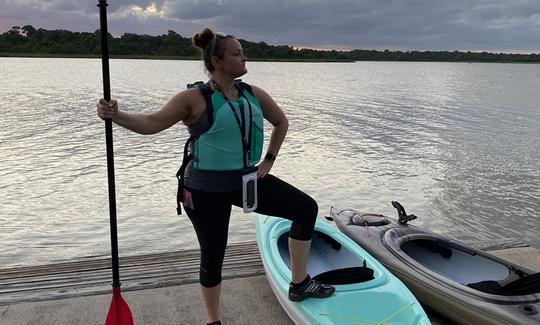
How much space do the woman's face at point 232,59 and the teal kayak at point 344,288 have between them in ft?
6.02

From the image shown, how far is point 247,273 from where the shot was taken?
4918 mm

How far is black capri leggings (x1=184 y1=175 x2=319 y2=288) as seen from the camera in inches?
124

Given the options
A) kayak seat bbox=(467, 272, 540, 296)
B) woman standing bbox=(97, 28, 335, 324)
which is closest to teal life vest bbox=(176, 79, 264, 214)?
woman standing bbox=(97, 28, 335, 324)

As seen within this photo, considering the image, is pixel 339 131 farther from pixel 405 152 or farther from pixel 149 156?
pixel 149 156

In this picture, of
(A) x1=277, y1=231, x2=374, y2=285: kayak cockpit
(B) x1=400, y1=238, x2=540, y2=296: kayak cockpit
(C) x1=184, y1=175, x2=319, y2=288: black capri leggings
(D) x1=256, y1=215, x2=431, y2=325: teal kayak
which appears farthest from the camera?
(A) x1=277, y1=231, x2=374, y2=285: kayak cockpit

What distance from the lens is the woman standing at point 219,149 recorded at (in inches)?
118

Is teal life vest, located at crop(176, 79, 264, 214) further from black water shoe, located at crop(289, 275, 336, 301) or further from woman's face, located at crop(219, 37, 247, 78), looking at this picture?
black water shoe, located at crop(289, 275, 336, 301)

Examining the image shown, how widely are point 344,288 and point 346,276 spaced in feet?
0.61

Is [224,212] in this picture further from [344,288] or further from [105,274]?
[105,274]

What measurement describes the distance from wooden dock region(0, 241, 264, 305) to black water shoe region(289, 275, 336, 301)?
120 centimetres

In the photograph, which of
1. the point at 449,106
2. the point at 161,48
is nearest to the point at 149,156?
the point at 449,106

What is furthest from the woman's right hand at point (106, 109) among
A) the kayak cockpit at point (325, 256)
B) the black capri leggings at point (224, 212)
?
the kayak cockpit at point (325, 256)

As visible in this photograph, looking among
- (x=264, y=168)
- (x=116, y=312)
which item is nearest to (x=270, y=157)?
(x=264, y=168)

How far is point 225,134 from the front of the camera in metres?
3.05
